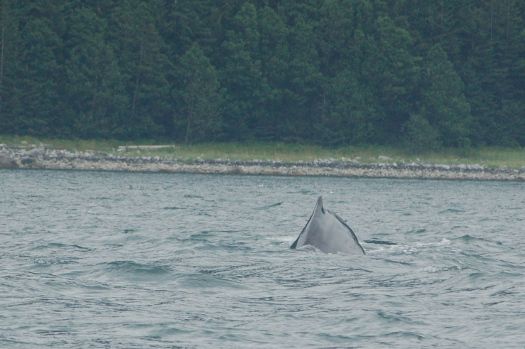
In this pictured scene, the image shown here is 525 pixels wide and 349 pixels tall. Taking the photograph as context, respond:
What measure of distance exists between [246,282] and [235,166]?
5217 centimetres

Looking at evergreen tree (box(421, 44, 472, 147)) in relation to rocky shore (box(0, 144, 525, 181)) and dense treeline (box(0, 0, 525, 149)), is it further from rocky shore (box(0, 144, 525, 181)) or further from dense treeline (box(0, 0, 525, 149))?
rocky shore (box(0, 144, 525, 181))

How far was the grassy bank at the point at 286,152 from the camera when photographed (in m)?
76.1

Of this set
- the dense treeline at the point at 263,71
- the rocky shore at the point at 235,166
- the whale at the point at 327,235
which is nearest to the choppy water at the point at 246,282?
the whale at the point at 327,235

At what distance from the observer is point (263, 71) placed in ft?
291

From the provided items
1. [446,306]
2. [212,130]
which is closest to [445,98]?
[212,130]

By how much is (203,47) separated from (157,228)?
60.1m

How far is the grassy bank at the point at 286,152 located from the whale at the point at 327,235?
50.2 m

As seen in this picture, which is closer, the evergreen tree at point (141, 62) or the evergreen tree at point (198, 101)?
the evergreen tree at point (198, 101)

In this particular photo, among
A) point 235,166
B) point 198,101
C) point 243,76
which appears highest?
point 243,76

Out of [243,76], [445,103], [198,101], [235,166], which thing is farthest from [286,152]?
[445,103]

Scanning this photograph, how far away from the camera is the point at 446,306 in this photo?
55.7 ft

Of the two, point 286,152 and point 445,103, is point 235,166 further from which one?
point 445,103

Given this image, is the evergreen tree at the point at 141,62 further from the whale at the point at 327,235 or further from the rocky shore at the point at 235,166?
the whale at the point at 327,235

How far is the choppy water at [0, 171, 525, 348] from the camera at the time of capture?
48.8 feet
